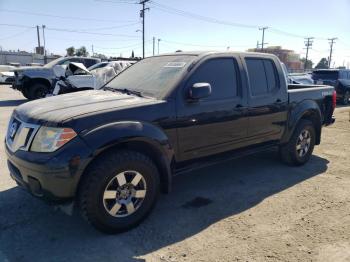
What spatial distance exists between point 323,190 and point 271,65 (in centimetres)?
195

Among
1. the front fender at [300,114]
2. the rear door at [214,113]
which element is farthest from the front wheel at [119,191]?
the front fender at [300,114]

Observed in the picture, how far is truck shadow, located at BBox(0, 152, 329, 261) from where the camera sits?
9.88 ft

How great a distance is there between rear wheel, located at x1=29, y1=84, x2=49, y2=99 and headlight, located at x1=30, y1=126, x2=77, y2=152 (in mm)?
10792

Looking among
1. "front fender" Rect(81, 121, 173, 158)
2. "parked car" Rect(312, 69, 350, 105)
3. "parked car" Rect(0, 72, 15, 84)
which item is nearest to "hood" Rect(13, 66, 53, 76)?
"parked car" Rect(0, 72, 15, 84)

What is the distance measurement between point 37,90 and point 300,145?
10897 millimetres

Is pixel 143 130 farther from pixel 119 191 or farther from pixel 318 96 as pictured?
pixel 318 96

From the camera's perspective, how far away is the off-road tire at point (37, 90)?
13.0 m

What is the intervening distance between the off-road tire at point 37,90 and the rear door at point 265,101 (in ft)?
34.1

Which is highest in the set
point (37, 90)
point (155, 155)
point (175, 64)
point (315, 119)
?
point (175, 64)

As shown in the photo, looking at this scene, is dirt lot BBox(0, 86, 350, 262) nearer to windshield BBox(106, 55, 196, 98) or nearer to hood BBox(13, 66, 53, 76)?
windshield BBox(106, 55, 196, 98)

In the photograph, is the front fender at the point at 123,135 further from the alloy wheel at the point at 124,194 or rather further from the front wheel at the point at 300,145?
the front wheel at the point at 300,145

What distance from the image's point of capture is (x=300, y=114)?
5.26 metres

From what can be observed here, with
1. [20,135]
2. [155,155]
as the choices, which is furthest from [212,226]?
[20,135]

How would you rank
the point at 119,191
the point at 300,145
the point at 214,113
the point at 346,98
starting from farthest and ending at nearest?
the point at 346,98
the point at 300,145
the point at 214,113
the point at 119,191
